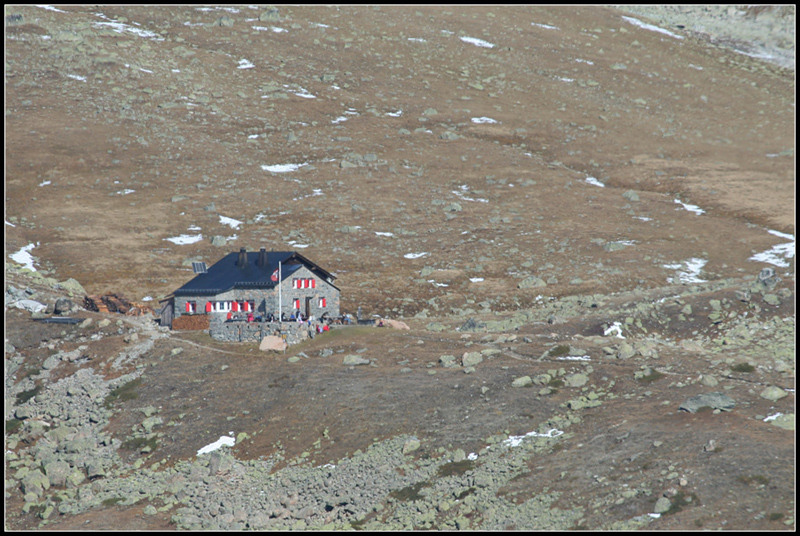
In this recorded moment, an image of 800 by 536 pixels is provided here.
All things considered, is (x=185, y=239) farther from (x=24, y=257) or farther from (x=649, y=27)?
(x=649, y=27)

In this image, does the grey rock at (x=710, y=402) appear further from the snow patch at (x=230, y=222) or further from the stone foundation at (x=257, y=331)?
the snow patch at (x=230, y=222)

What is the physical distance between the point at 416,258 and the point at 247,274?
2756 centimetres

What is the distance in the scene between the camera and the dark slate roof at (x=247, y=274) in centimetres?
6003

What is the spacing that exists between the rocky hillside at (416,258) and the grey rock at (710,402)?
203mm

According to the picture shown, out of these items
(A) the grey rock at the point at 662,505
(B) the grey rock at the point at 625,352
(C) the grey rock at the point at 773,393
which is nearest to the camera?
(A) the grey rock at the point at 662,505

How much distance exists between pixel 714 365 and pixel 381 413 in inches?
748

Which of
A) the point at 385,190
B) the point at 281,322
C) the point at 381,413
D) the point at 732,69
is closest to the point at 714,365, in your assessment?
the point at 381,413

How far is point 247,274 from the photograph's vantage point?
61281 millimetres

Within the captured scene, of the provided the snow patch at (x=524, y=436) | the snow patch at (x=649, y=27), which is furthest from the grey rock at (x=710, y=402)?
the snow patch at (x=649, y=27)

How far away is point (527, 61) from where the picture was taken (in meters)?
148

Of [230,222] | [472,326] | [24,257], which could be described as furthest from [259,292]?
[230,222]

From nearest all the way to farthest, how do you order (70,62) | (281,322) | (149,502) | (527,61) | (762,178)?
(149,502)
(281,322)
(762,178)
(70,62)
(527,61)

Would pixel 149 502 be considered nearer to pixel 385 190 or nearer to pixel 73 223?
pixel 73 223

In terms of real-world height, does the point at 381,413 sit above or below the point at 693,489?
below
